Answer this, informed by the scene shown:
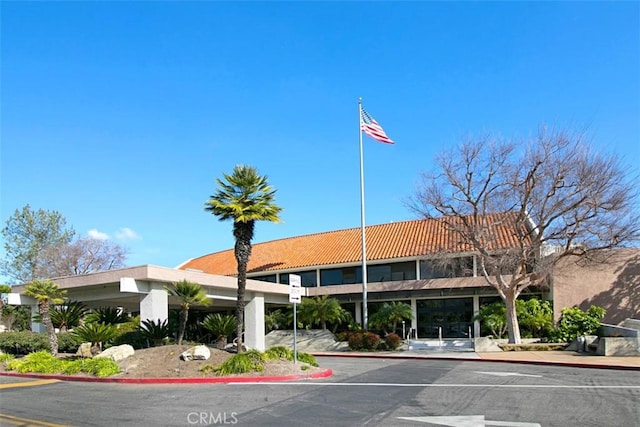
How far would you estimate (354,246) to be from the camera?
141ft

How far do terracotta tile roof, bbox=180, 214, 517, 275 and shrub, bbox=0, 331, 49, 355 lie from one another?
2086 centimetres

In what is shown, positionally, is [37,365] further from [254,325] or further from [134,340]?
[254,325]

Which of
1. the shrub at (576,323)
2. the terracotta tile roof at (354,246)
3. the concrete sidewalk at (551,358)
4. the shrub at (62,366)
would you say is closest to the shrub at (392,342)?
the concrete sidewalk at (551,358)

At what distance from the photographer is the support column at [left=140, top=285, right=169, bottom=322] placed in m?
25.3

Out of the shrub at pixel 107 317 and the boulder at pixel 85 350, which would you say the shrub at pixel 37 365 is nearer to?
the boulder at pixel 85 350

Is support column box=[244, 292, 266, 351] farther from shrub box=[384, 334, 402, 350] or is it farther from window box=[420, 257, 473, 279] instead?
window box=[420, 257, 473, 279]

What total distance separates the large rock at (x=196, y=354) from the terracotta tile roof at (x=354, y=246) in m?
17.3

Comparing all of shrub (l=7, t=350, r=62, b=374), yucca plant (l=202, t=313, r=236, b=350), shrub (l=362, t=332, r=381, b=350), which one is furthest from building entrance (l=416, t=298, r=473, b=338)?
shrub (l=7, t=350, r=62, b=374)

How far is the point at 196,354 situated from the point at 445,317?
23830 mm

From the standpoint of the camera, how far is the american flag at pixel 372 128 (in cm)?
3373

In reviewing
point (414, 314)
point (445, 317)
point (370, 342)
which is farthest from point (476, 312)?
point (370, 342)

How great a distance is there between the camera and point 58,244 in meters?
56.4

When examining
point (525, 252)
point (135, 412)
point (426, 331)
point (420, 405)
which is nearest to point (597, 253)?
point (525, 252)

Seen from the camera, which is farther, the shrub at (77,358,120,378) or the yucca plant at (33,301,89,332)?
the yucca plant at (33,301,89,332)
